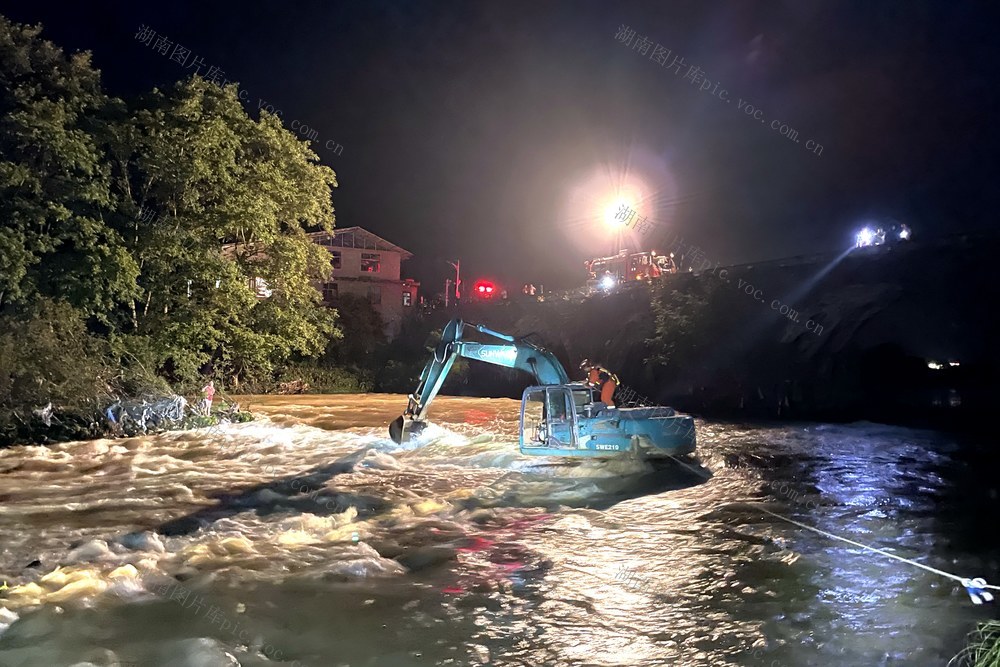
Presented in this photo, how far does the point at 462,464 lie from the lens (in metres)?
14.9

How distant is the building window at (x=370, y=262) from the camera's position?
53.6 m

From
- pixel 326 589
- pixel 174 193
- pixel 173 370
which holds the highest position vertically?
pixel 174 193

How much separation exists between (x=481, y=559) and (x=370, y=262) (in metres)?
47.2

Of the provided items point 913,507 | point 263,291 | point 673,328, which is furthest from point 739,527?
point 673,328

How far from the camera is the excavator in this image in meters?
13.0

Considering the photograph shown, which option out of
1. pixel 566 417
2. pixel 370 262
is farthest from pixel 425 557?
pixel 370 262

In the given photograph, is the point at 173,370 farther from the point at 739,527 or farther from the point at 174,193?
the point at 739,527

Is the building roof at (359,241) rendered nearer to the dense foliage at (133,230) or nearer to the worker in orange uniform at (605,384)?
the dense foliage at (133,230)

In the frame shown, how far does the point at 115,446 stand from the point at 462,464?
8.76 meters

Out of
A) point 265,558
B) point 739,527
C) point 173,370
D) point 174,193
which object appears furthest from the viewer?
point 173,370

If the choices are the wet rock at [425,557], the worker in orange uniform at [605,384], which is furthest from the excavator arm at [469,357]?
the wet rock at [425,557]

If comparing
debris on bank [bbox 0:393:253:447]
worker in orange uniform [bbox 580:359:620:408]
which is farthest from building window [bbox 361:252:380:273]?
worker in orange uniform [bbox 580:359:620:408]

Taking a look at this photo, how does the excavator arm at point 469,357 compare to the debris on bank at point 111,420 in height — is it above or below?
above

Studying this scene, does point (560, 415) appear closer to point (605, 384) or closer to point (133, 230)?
point (605, 384)
